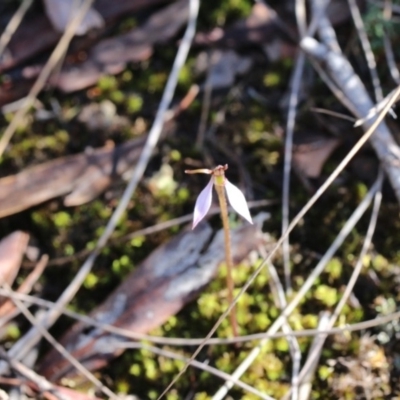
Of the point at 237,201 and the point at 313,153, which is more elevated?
the point at 237,201

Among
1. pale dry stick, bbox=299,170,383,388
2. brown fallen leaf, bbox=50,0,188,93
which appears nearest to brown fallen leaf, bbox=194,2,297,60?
brown fallen leaf, bbox=50,0,188,93

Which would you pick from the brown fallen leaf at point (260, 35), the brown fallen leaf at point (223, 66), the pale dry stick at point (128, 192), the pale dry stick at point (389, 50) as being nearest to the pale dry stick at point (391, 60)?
the pale dry stick at point (389, 50)

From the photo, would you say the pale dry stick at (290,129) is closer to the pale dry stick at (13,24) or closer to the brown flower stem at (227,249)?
the brown flower stem at (227,249)

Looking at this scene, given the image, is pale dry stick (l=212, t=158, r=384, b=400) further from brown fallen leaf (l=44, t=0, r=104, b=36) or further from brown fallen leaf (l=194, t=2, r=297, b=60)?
brown fallen leaf (l=44, t=0, r=104, b=36)

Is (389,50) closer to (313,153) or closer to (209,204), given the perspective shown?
(313,153)

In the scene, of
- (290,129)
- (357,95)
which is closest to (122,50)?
(290,129)

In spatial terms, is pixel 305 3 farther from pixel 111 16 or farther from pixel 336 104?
pixel 111 16

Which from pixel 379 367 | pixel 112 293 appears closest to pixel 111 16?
pixel 112 293
